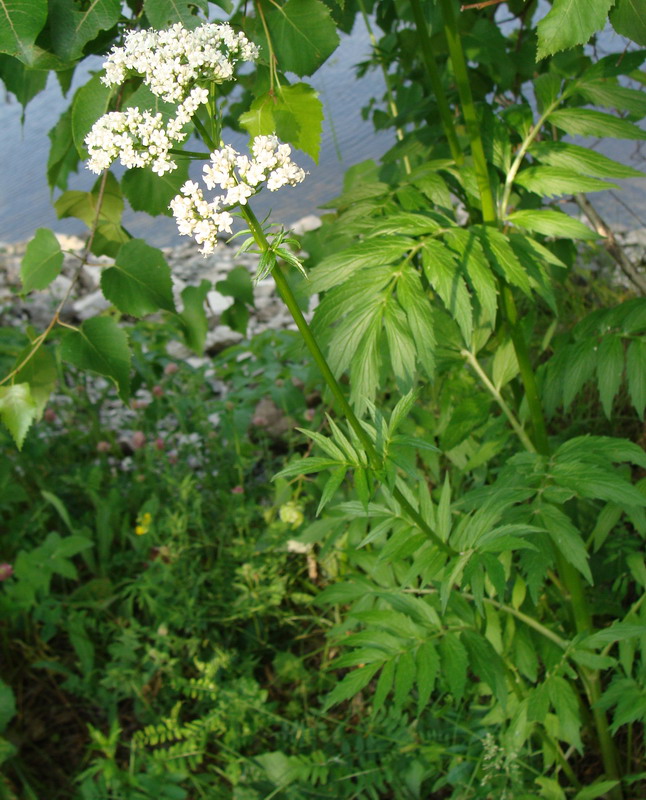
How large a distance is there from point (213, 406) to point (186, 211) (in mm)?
1664

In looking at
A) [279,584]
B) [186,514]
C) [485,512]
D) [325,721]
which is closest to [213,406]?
[186,514]

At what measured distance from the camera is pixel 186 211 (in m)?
0.84

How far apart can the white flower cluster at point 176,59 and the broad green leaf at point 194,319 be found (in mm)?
984

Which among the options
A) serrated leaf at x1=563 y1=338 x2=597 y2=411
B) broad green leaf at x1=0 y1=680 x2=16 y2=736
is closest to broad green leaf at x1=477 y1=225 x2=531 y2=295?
serrated leaf at x1=563 y1=338 x2=597 y2=411

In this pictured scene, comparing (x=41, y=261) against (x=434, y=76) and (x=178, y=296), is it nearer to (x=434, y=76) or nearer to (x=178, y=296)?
(x=434, y=76)

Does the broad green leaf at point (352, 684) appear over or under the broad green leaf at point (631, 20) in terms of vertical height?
under

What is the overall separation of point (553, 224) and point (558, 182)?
0.06 meters

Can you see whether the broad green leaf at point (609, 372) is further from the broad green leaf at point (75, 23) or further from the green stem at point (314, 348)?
the broad green leaf at point (75, 23)

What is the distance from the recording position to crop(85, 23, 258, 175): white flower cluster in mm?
856

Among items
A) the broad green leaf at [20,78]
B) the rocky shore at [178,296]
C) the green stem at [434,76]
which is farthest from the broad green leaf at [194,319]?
the rocky shore at [178,296]

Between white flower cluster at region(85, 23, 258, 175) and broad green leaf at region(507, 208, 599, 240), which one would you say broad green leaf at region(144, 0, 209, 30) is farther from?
broad green leaf at region(507, 208, 599, 240)

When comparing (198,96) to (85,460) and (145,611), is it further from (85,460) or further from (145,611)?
(85,460)

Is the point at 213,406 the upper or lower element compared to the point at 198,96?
lower

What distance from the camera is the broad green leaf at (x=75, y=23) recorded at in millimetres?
1064
